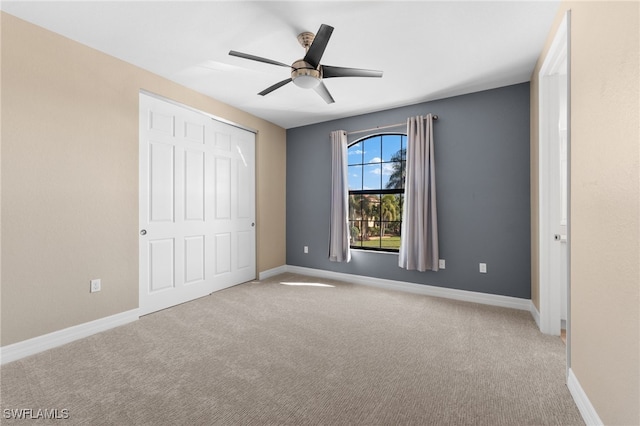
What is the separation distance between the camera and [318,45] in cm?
199

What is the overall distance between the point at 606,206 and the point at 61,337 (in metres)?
3.86

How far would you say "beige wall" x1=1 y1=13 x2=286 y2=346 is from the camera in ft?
6.95

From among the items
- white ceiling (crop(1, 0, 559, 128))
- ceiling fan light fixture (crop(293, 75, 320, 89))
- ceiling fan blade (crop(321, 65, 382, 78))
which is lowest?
ceiling fan light fixture (crop(293, 75, 320, 89))

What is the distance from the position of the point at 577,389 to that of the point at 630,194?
1239 millimetres

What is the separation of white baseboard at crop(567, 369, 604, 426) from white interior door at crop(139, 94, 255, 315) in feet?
11.9

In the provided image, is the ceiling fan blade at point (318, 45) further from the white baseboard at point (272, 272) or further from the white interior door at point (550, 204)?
the white baseboard at point (272, 272)

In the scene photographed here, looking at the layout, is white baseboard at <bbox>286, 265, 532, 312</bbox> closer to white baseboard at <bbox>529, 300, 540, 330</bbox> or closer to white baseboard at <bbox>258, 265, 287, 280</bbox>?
white baseboard at <bbox>529, 300, 540, 330</bbox>

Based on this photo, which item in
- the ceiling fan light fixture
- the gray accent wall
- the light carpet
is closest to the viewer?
the light carpet

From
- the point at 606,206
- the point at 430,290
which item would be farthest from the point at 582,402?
the point at 430,290

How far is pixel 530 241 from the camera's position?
10.3ft

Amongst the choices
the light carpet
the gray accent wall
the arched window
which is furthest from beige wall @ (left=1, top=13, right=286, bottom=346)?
the arched window

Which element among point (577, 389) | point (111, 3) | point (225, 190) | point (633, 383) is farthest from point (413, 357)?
point (111, 3)

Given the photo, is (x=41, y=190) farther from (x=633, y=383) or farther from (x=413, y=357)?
(x=633, y=383)

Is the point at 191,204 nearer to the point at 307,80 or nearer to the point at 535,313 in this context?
the point at 307,80
